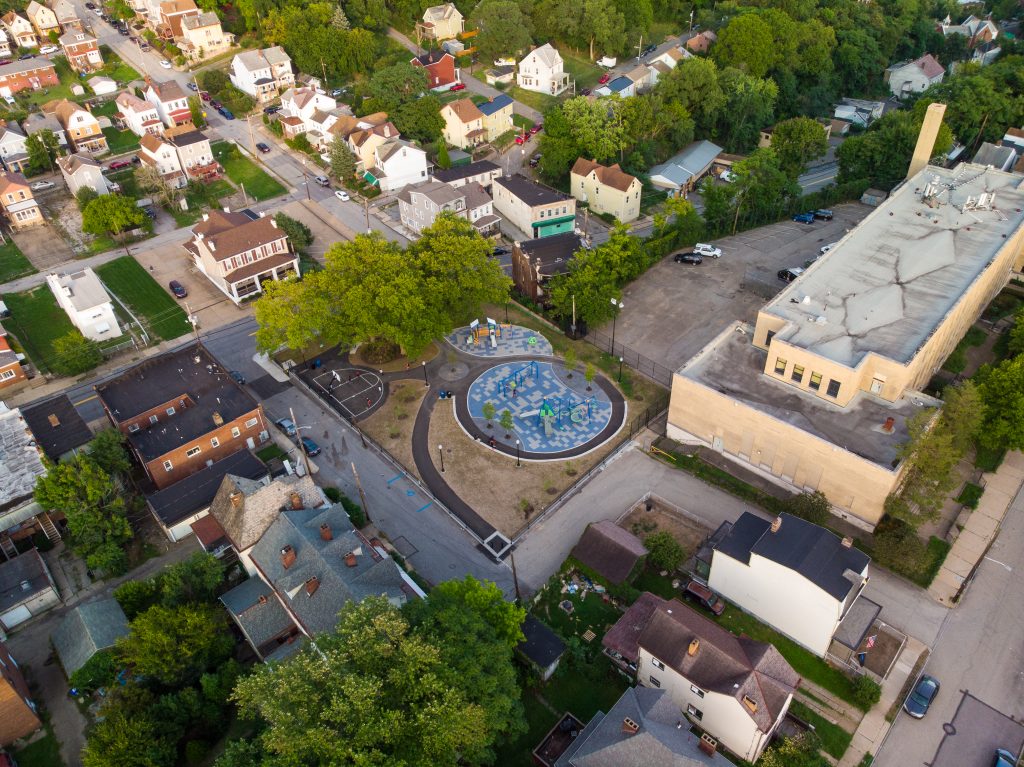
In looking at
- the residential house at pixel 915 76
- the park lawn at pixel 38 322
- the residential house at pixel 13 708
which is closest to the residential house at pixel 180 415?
the residential house at pixel 13 708

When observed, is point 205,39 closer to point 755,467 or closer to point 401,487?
point 401,487

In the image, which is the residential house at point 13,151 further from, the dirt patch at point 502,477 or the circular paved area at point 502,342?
the dirt patch at point 502,477

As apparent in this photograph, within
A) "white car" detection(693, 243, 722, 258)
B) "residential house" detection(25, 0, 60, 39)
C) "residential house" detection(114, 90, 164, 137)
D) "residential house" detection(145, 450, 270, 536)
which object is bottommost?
"white car" detection(693, 243, 722, 258)

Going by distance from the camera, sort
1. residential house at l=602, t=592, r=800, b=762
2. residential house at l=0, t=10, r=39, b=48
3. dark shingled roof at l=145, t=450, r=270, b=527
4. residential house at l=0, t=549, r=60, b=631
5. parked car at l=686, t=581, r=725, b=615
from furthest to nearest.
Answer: residential house at l=0, t=10, r=39, b=48 → dark shingled roof at l=145, t=450, r=270, b=527 → residential house at l=0, t=549, r=60, b=631 → parked car at l=686, t=581, r=725, b=615 → residential house at l=602, t=592, r=800, b=762

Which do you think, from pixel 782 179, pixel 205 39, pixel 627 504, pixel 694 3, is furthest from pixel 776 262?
pixel 205 39

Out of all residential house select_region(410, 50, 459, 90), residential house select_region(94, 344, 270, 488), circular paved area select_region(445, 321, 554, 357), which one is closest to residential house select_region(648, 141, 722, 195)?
circular paved area select_region(445, 321, 554, 357)

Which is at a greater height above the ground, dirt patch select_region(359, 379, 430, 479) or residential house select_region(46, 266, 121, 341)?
residential house select_region(46, 266, 121, 341)

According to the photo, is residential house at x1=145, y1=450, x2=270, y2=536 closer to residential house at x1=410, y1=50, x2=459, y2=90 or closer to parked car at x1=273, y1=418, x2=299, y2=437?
parked car at x1=273, y1=418, x2=299, y2=437
